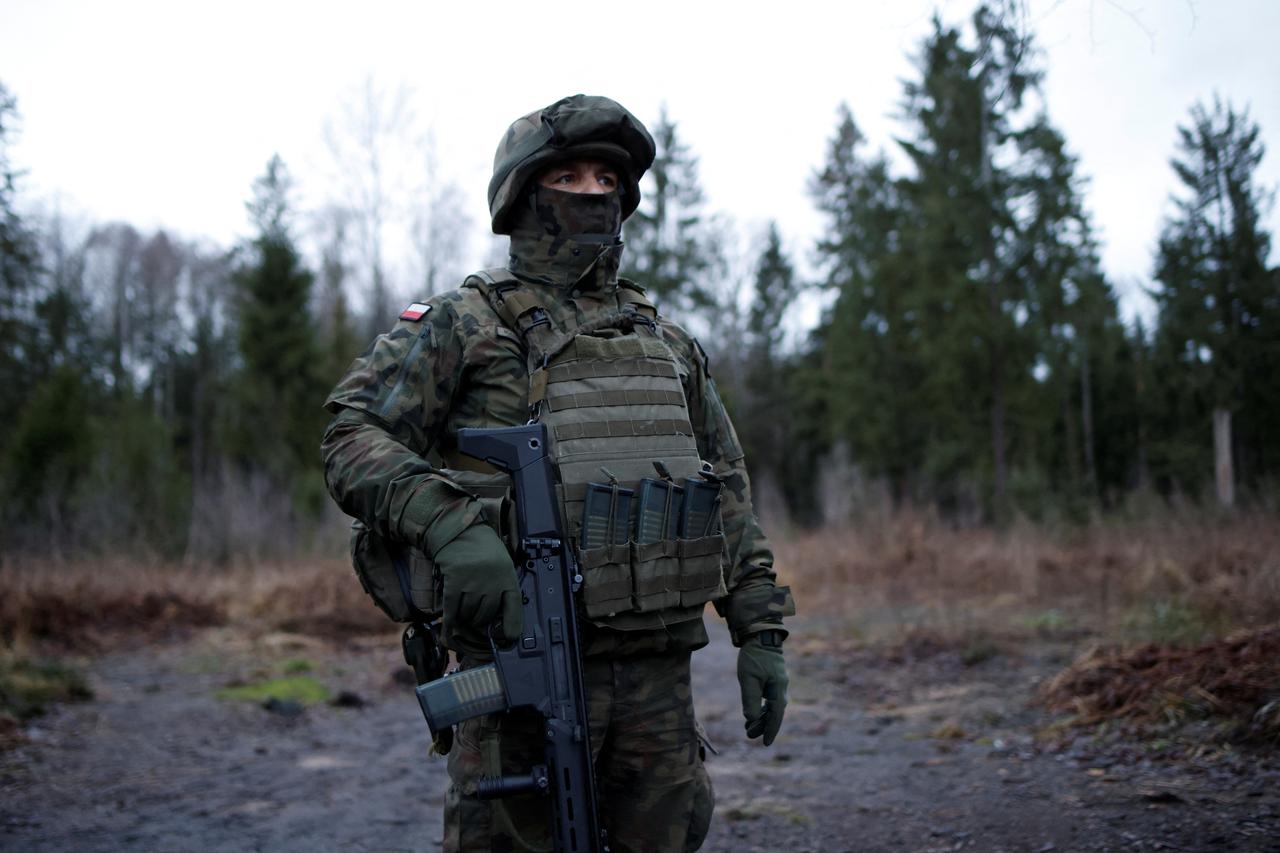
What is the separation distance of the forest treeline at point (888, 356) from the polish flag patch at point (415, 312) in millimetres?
8662

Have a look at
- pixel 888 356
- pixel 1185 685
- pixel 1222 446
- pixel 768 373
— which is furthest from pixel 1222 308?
pixel 1185 685

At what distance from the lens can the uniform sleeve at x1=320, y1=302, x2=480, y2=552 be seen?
2092mm

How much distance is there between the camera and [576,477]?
7.35 feet

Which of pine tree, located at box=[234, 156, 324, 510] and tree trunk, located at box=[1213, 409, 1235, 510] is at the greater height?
pine tree, located at box=[234, 156, 324, 510]

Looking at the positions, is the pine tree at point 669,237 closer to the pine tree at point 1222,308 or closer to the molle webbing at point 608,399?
the pine tree at point 1222,308

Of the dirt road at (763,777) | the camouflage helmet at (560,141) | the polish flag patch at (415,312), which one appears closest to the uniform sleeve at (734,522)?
the camouflage helmet at (560,141)

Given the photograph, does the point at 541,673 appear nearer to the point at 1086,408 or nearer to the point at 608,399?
the point at 608,399

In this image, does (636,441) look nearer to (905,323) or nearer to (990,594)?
(990,594)

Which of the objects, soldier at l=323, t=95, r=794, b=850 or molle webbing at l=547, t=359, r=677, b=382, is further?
molle webbing at l=547, t=359, r=677, b=382

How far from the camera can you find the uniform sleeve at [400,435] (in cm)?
209

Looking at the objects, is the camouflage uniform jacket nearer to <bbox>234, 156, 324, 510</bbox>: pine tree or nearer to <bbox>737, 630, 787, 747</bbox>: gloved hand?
<bbox>737, 630, 787, 747</bbox>: gloved hand

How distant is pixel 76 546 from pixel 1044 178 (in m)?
17.1

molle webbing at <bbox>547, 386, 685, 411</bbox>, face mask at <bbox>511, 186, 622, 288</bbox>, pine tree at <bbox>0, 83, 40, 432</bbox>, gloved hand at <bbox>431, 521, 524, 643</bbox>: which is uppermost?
pine tree at <bbox>0, 83, 40, 432</bbox>

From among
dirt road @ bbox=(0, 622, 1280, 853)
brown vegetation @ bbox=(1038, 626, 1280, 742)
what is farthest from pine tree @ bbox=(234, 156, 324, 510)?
brown vegetation @ bbox=(1038, 626, 1280, 742)
